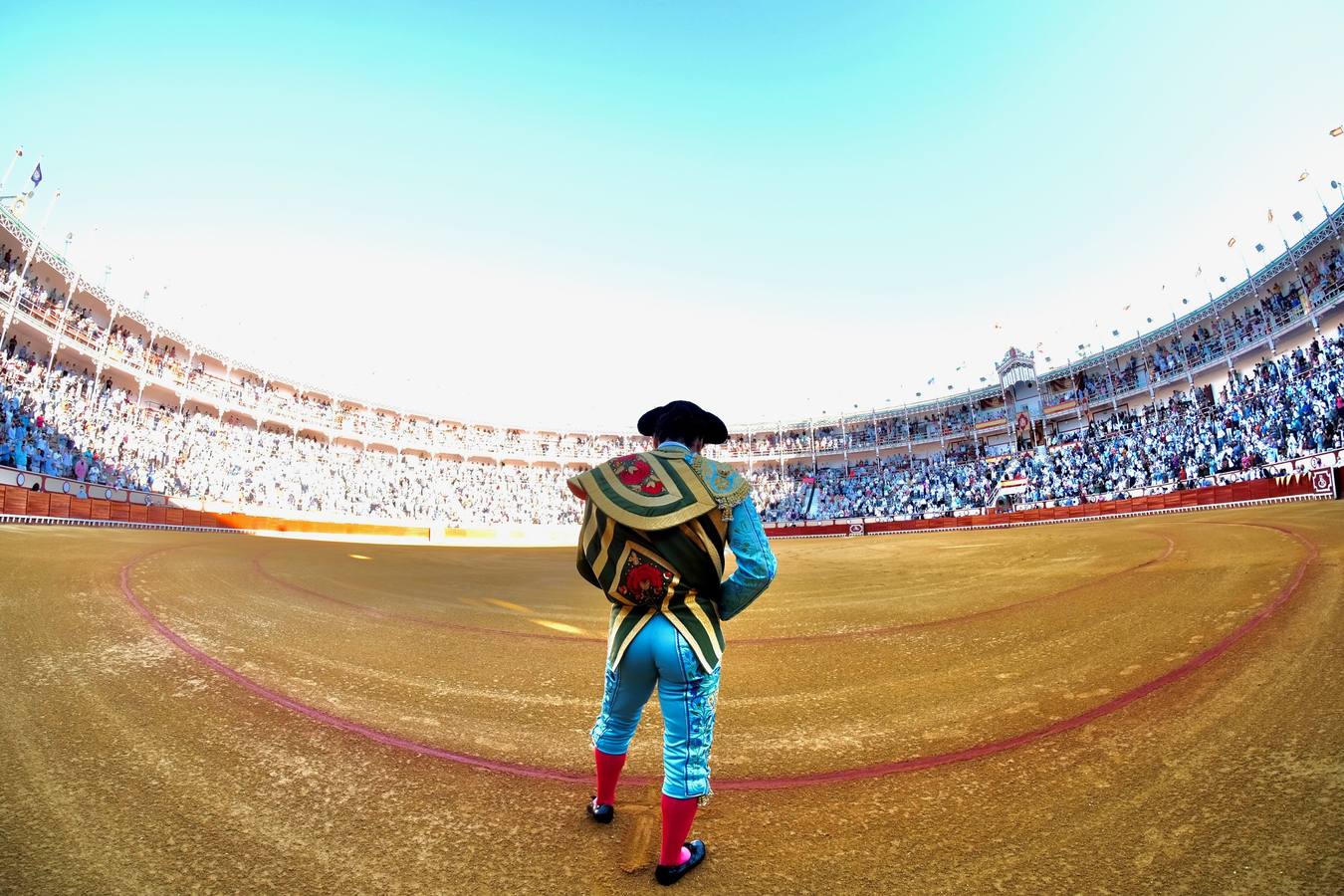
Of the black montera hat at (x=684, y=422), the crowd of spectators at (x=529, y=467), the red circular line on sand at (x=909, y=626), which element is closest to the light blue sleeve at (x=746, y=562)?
the black montera hat at (x=684, y=422)

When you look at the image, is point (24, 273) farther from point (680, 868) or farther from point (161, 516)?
point (680, 868)

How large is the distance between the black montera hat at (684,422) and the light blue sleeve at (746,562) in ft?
1.31

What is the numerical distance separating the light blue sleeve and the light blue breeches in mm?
273

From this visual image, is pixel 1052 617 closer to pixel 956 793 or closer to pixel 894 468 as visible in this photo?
pixel 956 793

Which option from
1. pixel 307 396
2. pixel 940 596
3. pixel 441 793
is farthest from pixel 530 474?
pixel 441 793

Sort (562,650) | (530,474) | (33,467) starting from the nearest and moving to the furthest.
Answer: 1. (562,650)
2. (33,467)
3. (530,474)

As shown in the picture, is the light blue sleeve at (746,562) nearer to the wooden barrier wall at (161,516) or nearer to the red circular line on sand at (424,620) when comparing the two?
the red circular line on sand at (424,620)

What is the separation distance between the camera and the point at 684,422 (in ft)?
8.16

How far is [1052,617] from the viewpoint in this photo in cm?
Answer: 562

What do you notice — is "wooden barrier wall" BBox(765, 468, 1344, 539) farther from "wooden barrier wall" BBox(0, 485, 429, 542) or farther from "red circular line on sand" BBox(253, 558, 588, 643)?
"wooden barrier wall" BBox(0, 485, 429, 542)

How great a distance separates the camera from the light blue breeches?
1.97m

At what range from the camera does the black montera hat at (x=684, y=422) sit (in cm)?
247

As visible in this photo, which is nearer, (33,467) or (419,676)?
(419,676)

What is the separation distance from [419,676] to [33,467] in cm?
2625
